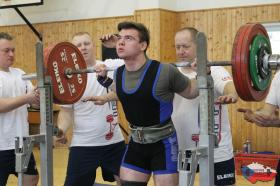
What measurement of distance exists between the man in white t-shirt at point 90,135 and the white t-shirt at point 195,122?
692 millimetres

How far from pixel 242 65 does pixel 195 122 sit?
31.8 inches

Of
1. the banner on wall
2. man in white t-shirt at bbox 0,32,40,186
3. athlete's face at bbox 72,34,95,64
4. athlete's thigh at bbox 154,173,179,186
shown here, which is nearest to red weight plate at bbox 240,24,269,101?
athlete's thigh at bbox 154,173,179,186

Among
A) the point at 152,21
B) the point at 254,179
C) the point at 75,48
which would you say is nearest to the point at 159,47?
the point at 152,21

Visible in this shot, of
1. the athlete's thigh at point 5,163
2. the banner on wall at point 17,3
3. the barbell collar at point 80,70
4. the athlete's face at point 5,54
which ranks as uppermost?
the banner on wall at point 17,3

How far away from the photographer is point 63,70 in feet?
10.7

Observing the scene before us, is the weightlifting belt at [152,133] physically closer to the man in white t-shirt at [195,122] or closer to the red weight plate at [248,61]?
the man in white t-shirt at [195,122]

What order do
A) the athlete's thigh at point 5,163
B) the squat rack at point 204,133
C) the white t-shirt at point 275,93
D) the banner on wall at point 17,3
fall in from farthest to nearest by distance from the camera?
the banner on wall at point 17,3 < the athlete's thigh at point 5,163 < the white t-shirt at point 275,93 < the squat rack at point 204,133

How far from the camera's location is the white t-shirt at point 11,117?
356 centimetres

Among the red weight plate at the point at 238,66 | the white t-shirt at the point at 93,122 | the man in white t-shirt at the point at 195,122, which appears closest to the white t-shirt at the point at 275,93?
the man in white t-shirt at the point at 195,122

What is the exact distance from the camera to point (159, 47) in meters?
8.16

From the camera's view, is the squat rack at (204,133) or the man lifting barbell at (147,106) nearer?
the squat rack at (204,133)

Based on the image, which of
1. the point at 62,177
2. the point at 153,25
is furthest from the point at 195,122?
the point at 153,25

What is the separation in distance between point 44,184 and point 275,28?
554cm

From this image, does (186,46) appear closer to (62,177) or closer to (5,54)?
(5,54)
